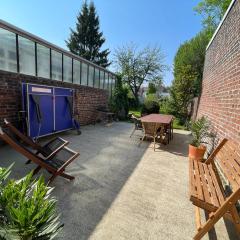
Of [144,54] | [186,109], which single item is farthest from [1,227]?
[144,54]

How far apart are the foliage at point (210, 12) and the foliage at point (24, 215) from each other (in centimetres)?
1733

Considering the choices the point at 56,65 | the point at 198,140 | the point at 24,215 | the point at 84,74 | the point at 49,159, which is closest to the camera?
the point at 24,215

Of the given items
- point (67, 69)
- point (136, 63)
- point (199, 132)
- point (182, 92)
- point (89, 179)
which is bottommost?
point (89, 179)

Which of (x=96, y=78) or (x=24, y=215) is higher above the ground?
(x=96, y=78)

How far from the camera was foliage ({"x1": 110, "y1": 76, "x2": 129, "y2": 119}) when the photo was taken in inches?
462

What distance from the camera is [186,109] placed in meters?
11.4

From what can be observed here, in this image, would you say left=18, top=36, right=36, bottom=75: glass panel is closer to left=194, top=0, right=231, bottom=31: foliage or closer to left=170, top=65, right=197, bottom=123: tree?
left=170, top=65, right=197, bottom=123: tree

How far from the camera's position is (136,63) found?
67.6 feet

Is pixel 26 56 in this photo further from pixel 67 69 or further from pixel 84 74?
pixel 84 74

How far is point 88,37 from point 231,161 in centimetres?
2273

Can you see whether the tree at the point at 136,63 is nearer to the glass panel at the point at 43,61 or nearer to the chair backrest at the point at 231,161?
the glass panel at the point at 43,61

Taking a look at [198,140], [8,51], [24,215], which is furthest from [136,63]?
[24,215]

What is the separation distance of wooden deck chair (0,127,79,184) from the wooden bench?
181 centimetres

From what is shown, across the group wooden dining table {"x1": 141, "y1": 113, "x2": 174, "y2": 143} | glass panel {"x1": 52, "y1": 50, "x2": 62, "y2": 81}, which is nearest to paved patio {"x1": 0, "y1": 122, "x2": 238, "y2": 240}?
wooden dining table {"x1": 141, "y1": 113, "x2": 174, "y2": 143}
